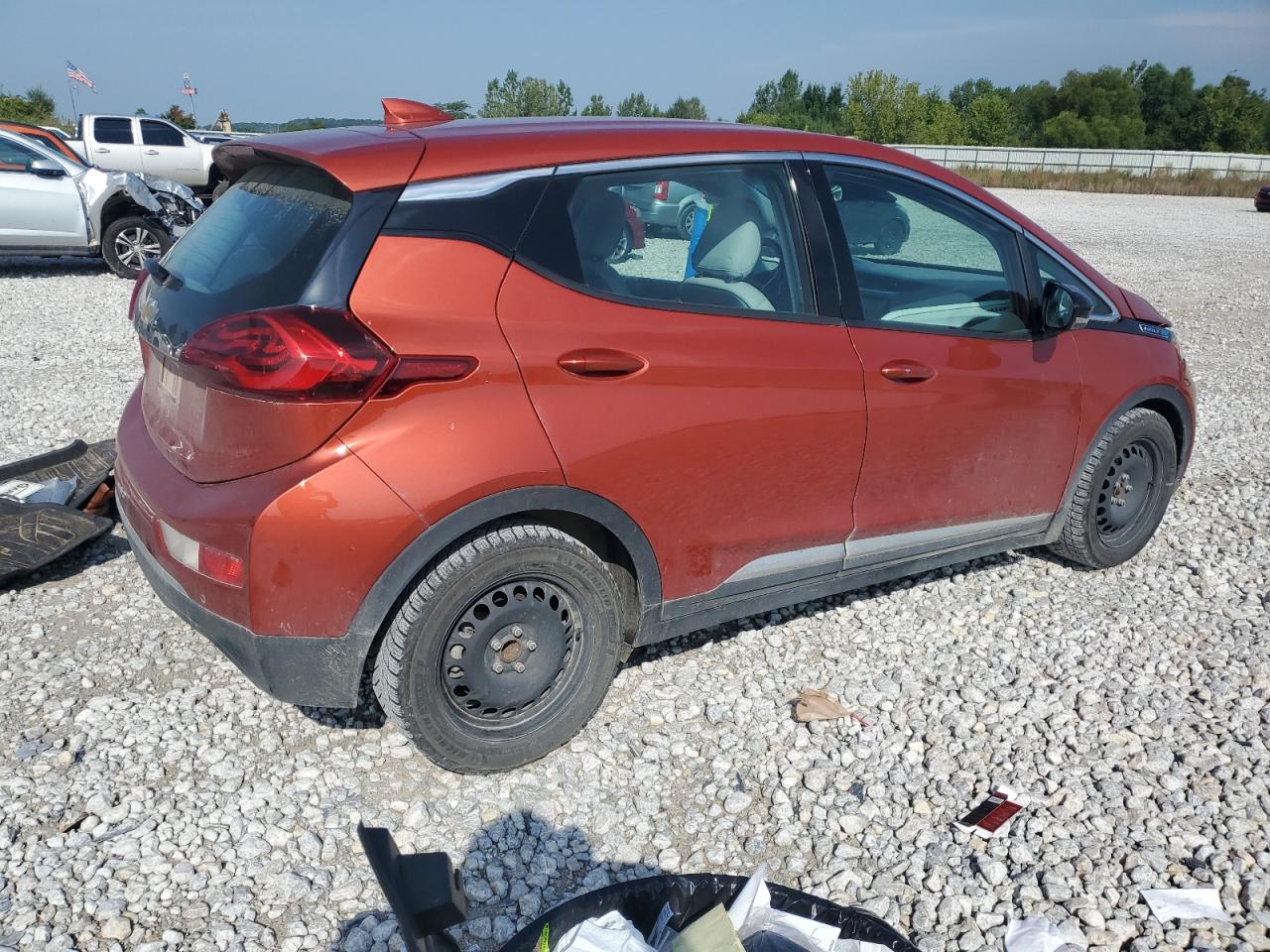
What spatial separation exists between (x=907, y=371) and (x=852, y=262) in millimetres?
432

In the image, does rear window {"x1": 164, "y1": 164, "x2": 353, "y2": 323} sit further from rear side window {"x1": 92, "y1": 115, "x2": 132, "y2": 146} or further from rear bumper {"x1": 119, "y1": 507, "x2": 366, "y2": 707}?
rear side window {"x1": 92, "y1": 115, "x2": 132, "y2": 146}

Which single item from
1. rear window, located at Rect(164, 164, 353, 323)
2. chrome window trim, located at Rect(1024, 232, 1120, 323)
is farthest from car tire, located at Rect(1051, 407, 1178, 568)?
rear window, located at Rect(164, 164, 353, 323)

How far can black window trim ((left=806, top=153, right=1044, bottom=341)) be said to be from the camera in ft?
11.6

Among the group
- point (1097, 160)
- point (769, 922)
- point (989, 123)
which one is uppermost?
point (989, 123)

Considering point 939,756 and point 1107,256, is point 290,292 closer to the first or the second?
point 939,756

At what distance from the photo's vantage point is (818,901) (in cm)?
216

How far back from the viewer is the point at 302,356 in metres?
2.61

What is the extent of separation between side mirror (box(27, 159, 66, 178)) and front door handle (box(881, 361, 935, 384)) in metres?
11.5

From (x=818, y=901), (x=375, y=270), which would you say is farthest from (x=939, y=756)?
(x=375, y=270)

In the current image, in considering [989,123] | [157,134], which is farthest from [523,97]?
[157,134]

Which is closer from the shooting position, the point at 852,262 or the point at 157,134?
the point at 852,262

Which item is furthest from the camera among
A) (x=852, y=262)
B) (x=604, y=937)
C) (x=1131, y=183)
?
(x=1131, y=183)

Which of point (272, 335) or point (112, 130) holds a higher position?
point (112, 130)

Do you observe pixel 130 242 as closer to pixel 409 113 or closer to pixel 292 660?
pixel 409 113
